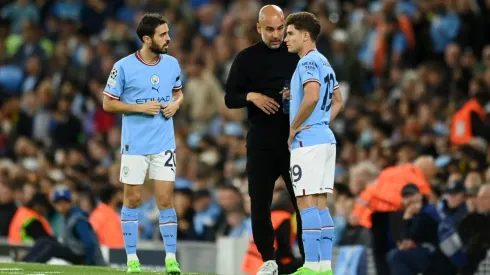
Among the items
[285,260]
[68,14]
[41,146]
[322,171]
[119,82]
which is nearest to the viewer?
[322,171]

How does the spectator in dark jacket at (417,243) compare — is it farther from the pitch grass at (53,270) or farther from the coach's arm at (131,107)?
the coach's arm at (131,107)

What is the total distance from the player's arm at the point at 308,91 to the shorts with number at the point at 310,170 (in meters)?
0.20

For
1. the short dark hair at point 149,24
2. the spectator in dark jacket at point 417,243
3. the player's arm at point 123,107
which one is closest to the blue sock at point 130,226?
the player's arm at point 123,107

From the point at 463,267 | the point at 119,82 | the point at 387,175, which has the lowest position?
the point at 463,267

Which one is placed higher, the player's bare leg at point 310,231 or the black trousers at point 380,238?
the player's bare leg at point 310,231

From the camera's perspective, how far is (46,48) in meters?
23.5

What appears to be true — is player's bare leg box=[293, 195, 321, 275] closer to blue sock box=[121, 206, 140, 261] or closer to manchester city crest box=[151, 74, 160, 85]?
blue sock box=[121, 206, 140, 261]

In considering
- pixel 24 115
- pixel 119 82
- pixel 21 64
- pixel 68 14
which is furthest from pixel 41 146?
pixel 119 82

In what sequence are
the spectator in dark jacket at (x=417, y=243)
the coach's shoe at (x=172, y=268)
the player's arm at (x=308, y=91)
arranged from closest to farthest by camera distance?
1. the player's arm at (x=308, y=91)
2. the coach's shoe at (x=172, y=268)
3. the spectator in dark jacket at (x=417, y=243)

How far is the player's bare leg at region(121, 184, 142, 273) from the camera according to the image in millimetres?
10430

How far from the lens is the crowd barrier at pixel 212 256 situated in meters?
13.5

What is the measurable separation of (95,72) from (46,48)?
4.24ft

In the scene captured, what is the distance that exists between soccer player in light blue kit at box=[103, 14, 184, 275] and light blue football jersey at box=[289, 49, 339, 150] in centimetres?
118

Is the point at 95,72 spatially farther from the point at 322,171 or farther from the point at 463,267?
the point at 322,171
